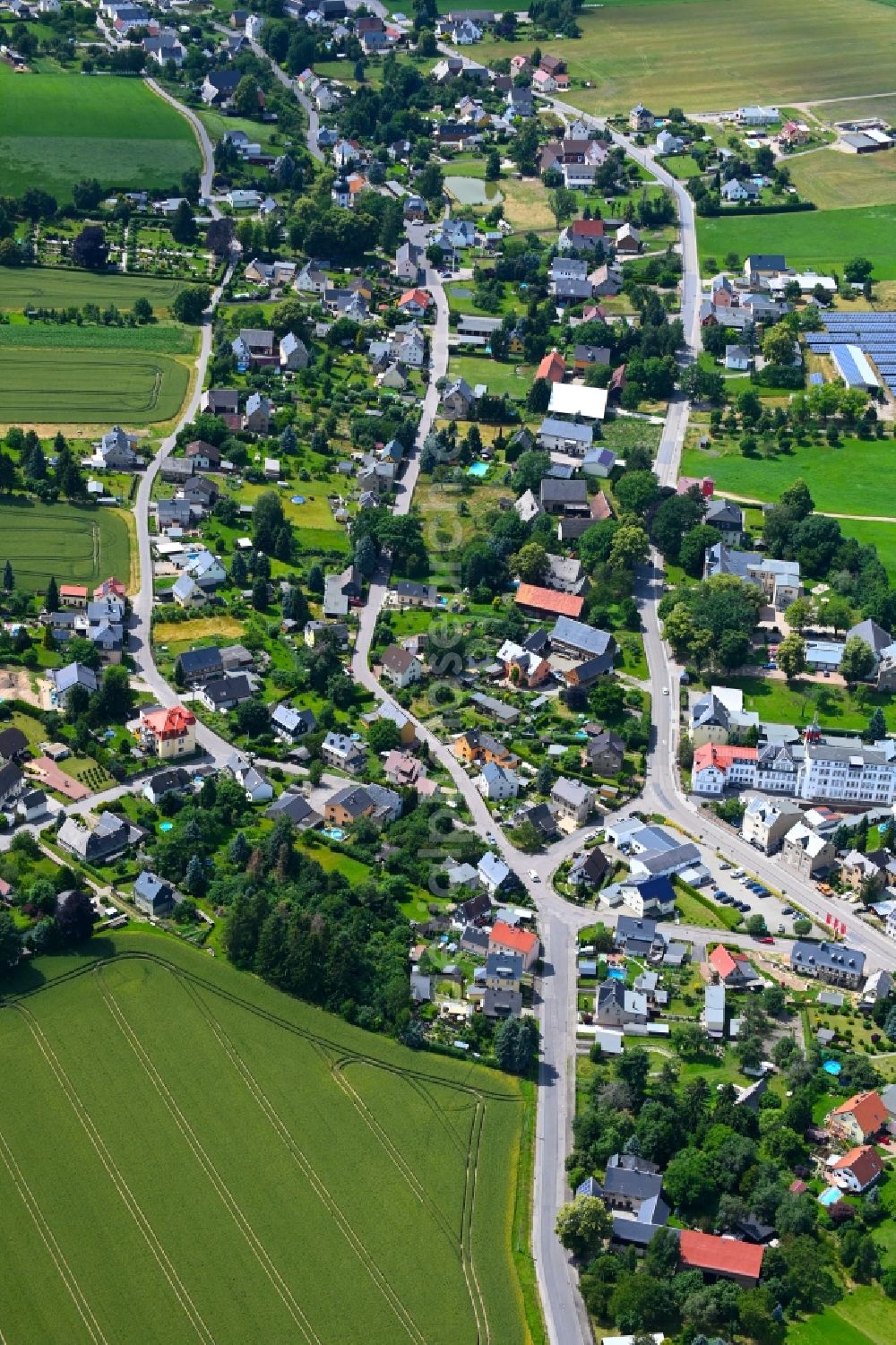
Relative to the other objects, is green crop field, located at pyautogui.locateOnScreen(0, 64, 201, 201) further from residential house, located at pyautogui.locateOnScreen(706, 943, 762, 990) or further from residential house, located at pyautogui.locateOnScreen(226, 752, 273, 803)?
residential house, located at pyautogui.locateOnScreen(706, 943, 762, 990)

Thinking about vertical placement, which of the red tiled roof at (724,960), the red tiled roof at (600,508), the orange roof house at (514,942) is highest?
the red tiled roof at (600,508)

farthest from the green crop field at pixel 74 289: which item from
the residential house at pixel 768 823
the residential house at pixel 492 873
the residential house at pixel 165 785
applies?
the residential house at pixel 768 823

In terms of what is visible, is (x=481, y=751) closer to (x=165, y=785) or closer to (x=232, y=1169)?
(x=165, y=785)

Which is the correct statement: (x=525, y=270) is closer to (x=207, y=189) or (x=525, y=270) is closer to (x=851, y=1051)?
(x=207, y=189)

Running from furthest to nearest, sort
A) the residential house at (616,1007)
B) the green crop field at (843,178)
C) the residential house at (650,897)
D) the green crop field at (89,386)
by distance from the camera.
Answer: the green crop field at (843,178)
the green crop field at (89,386)
the residential house at (650,897)
the residential house at (616,1007)

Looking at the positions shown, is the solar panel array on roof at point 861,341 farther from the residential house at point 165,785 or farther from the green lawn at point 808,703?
the residential house at point 165,785

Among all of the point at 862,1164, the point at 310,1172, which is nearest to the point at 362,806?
the point at 310,1172

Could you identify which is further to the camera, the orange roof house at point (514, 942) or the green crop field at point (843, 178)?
the green crop field at point (843, 178)

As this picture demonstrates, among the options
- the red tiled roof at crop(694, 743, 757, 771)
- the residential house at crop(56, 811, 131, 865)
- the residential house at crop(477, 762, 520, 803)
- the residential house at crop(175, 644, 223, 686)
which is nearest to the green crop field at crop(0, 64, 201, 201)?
the residential house at crop(175, 644, 223, 686)

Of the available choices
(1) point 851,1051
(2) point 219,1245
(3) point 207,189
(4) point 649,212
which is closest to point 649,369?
(4) point 649,212
